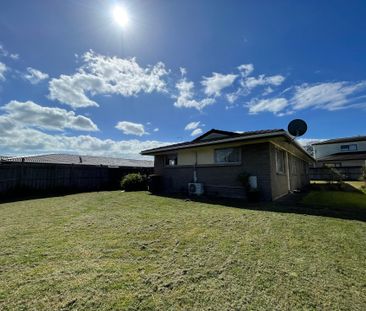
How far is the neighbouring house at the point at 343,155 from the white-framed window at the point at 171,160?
19.1 meters

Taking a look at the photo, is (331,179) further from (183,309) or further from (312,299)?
(183,309)

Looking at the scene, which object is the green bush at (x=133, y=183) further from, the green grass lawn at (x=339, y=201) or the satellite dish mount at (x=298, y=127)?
the satellite dish mount at (x=298, y=127)

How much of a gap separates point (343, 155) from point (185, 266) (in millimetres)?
34981

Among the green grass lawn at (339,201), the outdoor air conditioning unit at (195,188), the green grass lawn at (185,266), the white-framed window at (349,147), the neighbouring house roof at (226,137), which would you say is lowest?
the green grass lawn at (339,201)

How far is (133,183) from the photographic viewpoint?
14.1 m

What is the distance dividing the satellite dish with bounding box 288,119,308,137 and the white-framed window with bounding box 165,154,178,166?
735 centimetres

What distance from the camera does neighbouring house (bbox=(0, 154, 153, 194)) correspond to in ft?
39.1

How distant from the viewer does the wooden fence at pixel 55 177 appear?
1191 centimetres

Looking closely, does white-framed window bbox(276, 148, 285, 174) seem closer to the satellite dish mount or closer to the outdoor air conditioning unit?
the satellite dish mount

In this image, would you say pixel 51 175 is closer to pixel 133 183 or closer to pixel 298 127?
pixel 133 183

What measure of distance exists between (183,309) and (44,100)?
16.3 meters

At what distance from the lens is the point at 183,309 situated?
1.84 metres

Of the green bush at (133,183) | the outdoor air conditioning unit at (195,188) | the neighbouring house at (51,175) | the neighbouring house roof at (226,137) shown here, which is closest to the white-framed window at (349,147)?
the neighbouring house roof at (226,137)

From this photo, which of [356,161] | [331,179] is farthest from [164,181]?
[356,161]
